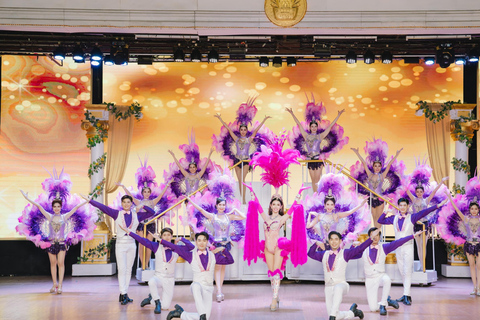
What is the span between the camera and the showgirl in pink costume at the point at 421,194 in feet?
30.4

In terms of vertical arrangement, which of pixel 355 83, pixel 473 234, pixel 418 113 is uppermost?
pixel 355 83

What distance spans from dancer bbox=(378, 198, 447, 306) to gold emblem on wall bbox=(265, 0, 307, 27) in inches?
109

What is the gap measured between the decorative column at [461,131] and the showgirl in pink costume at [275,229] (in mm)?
4789

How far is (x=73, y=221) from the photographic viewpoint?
869cm

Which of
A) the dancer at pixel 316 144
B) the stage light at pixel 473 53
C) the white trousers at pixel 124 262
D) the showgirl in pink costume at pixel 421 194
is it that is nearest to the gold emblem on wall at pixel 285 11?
the dancer at pixel 316 144

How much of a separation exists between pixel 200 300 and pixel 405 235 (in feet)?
9.93

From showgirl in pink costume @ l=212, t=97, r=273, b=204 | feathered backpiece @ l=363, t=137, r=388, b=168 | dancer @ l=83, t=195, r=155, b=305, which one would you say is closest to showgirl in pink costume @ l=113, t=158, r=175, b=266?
showgirl in pink costume @ l=212, t=97, r=273, b=204

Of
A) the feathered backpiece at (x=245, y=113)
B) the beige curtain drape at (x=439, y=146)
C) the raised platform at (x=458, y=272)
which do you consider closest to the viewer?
the feathered backpiece at (x=245, y=113)

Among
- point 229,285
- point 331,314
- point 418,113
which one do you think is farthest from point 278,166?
point 418,113

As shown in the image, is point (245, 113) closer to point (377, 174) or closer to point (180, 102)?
point (377, 174)

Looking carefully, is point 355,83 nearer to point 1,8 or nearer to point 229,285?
point 229,285

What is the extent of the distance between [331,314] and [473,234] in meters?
3.30

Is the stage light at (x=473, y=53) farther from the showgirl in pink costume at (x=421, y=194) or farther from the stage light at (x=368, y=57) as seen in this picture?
the showgirl in pink costume at (x=421, y=194)

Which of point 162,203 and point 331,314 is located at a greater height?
point 162,203
